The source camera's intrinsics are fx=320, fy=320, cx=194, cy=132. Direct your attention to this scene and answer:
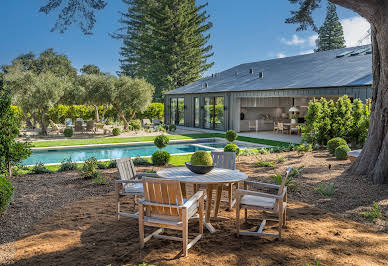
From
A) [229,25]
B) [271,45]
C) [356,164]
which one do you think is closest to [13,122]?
[356,164]

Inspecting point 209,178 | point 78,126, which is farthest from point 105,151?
point 209,178

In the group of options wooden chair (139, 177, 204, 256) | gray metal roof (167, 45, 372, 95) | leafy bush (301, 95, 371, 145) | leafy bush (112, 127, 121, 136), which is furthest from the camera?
leafy bush (112, 127, 121, 136)

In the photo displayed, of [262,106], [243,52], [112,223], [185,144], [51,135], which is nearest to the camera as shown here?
[112,223]

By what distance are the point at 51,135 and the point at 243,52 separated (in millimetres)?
46456

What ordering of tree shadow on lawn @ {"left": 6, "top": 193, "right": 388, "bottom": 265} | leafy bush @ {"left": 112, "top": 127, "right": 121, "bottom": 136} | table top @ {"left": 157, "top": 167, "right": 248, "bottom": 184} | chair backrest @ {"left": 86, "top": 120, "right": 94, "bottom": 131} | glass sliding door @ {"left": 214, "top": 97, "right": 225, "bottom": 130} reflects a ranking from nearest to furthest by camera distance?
tree shadow on lawn @ {"left": 6, "top": 193, "right": 388, "bottom": 265} → table top @ {"left": 157, "top": 167, "right": 248, "bottom": 184} → leafy bush @ {"left": 112, "top": 127, "right": 121, "bottom": 136} → chair backrest @ {"left": 86, "top": 120, "right": 94, "bottom": 131} → glass sliding door @ {"left": 214, "top": 97, "right": 225, "bottom": 130}

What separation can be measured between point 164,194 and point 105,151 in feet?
36.1

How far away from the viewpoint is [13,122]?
681cm

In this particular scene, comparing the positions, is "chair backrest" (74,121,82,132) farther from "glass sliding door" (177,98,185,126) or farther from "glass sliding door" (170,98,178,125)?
"glass sliding door" (170,98,178,125)

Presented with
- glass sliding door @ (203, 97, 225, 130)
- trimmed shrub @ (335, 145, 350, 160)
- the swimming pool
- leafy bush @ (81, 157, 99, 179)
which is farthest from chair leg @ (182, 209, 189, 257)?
glass sliding door @ (203, 97, 225, 130)

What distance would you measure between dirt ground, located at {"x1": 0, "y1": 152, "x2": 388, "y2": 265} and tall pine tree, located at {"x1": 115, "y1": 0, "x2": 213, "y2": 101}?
97.2 feet

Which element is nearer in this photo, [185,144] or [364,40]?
[364,40]

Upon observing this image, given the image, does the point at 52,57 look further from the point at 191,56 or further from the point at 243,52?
the point at 243,52

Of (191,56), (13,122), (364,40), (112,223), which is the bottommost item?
(112,223)

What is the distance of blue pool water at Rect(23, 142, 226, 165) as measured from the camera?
40.7ft
